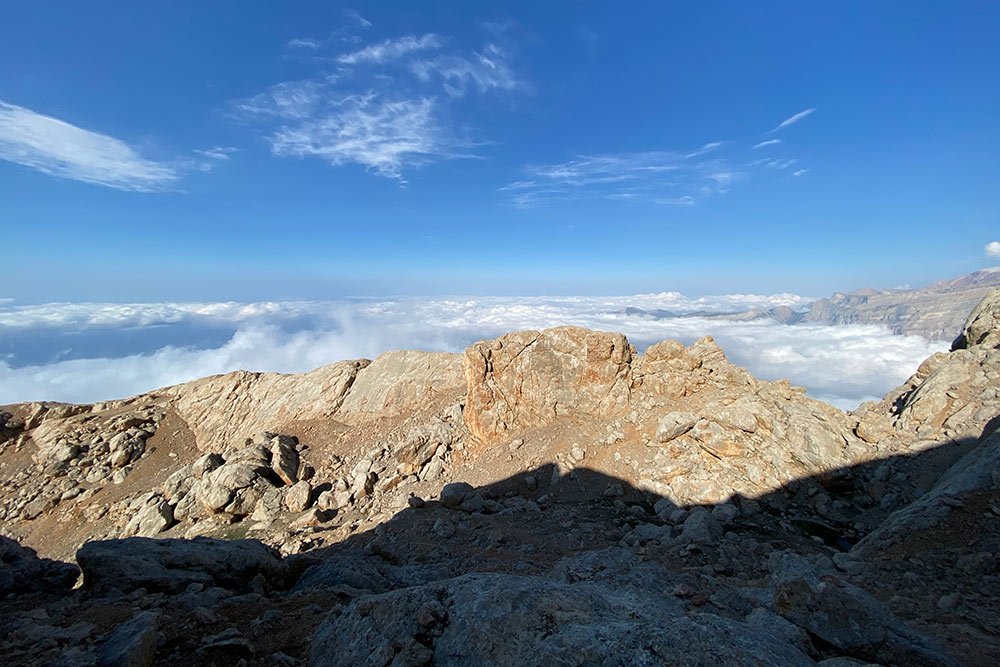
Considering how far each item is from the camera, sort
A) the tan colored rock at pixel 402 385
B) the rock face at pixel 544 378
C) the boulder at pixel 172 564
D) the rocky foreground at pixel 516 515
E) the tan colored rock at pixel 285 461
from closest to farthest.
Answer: the rocky foreground at pixel 516 515
the boulder at pixel 172 564
the rock face at pixel 544 378
the tan colored rock at pixel 285 461
the tan colored rock at pixel 402 385

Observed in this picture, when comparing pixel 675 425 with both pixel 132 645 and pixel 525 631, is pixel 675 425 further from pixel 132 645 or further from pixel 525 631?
pixel 132 645

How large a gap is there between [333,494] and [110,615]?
1811 centimetres

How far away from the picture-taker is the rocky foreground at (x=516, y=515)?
17.8 feet

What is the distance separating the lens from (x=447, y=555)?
45.0 feet

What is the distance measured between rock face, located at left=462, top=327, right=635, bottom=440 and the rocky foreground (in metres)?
0.14

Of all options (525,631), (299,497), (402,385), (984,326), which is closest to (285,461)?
(299,497)

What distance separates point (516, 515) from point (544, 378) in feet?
30.1

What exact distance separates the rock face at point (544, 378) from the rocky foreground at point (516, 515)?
137 mm

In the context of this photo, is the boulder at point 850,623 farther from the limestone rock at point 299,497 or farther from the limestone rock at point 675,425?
the limestone rock at point 299,497

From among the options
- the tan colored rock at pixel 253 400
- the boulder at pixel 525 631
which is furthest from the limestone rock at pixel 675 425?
the tan colored rock at pixel 253 400

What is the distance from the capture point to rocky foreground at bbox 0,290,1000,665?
5414 millimetres

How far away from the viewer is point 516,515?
1734cm

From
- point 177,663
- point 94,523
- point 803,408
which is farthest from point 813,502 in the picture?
point 94,523

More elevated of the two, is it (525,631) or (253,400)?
(525,631)
